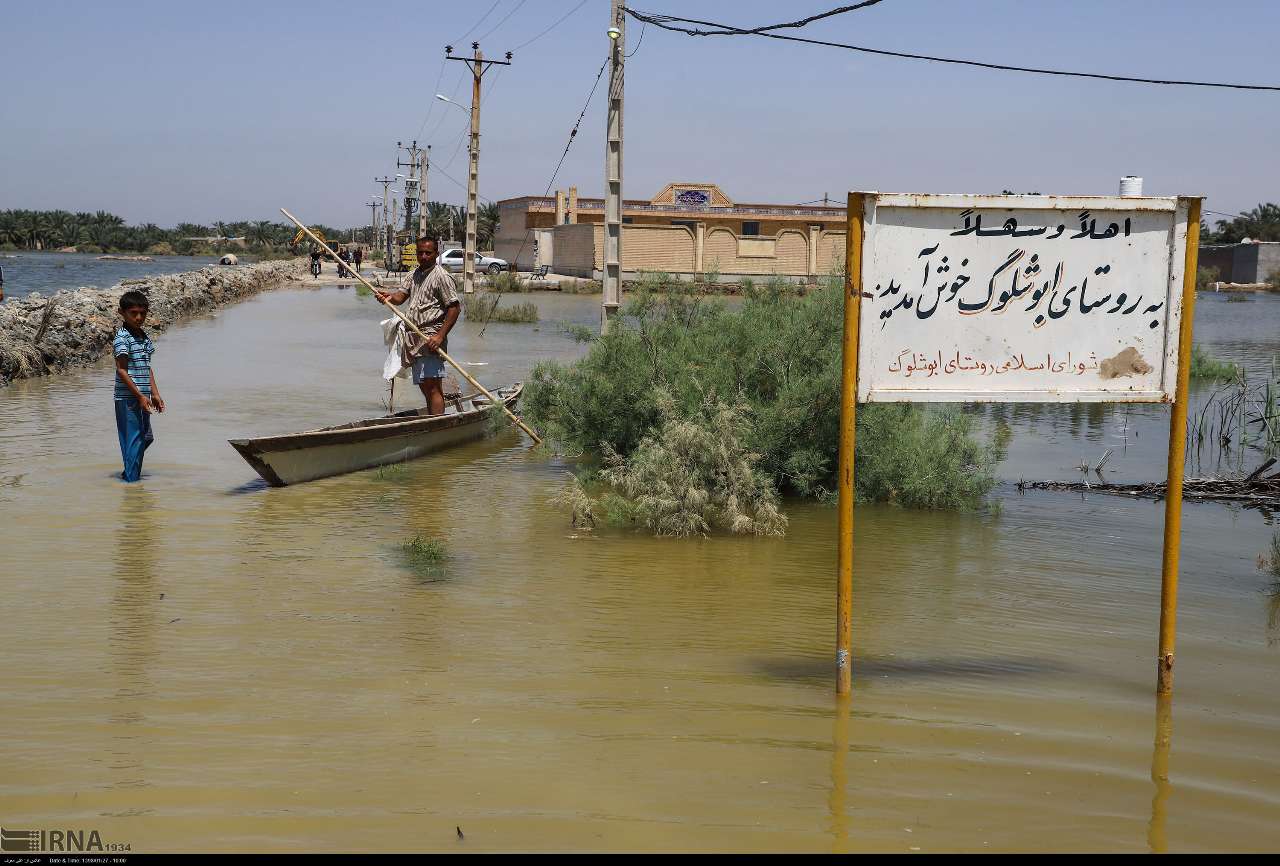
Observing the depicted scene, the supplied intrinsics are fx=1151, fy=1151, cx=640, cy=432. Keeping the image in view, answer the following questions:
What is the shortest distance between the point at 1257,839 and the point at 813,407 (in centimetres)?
588

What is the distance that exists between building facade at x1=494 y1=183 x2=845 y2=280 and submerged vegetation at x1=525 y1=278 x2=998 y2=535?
92.8ft

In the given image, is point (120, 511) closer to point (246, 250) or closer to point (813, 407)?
point (813, 407)

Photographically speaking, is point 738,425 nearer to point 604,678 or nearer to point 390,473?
point 390,473

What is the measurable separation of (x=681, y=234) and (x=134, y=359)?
40.2 metres

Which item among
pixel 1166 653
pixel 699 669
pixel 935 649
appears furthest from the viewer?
pixel 935 649

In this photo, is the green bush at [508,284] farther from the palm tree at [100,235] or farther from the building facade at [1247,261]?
the palm tree at [100,235]

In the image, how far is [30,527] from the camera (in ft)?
26.6

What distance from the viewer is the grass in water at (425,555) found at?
7.31 meters

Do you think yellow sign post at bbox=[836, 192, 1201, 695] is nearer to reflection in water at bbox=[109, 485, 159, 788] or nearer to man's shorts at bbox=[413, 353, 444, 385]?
reflection in water at bbox=[109, 485, 159, 788]

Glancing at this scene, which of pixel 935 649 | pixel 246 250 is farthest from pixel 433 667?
pixel 246 250

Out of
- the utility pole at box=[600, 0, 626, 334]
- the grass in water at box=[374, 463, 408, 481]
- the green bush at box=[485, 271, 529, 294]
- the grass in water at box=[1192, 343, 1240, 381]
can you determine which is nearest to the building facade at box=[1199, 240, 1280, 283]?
the green bush at box=[485, 271, 529, 294]

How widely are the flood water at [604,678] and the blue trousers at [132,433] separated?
0.87 feet
